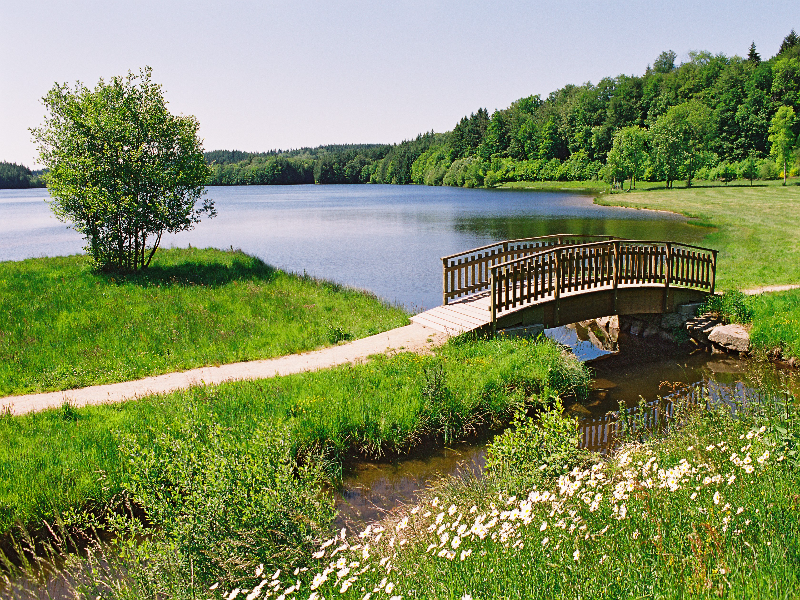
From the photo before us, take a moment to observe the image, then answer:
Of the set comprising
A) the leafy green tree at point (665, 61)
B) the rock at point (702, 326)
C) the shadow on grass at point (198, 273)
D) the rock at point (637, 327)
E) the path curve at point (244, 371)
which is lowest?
the rock at point (637, 327)

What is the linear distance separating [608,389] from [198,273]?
14.1 meters

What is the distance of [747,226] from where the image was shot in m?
36.4

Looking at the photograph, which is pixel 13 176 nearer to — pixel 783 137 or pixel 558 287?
pixel 783 137

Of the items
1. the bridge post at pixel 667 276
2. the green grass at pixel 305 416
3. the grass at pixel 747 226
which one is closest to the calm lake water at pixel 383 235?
the grass at pixel 747 226

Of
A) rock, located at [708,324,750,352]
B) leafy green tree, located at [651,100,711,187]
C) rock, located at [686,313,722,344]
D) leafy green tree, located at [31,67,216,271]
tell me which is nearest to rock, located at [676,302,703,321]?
rock, located at [686,313,722,344]

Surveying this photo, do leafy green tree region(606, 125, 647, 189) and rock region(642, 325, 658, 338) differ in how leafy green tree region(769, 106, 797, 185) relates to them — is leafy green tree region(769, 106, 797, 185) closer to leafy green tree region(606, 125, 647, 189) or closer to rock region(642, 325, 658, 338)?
leafy green tree region(606, 125, 647, 189)

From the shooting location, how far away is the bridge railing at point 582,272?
14.0 meters

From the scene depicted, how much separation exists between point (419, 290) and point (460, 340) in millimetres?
10330

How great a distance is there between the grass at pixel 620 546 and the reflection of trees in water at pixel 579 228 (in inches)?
1206

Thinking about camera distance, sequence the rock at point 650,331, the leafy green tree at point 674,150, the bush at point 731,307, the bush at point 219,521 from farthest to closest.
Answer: the leafy green tree at point 674,150, the rock at point 650,331, the bush at point 731,307, the bush at point 219,521

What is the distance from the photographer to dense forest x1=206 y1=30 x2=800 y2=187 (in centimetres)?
8188

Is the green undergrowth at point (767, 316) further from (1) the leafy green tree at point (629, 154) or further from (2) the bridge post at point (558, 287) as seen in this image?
(1) the leafy green tree at point (629, 154)

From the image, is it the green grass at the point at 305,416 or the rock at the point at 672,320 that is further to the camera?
the rock at the point at 672,320

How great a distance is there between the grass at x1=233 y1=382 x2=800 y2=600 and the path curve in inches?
251
